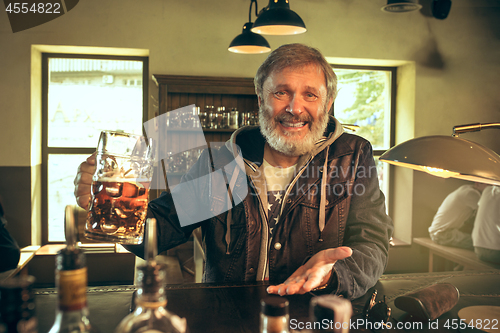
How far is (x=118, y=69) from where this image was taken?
4457 mm

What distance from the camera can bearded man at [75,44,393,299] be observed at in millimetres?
1561

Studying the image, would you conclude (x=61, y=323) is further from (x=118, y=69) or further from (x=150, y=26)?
(x=118, y=69)

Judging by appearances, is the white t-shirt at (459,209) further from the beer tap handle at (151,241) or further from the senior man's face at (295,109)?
the beer tap handle at (151,241)

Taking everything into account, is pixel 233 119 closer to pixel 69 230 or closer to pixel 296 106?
pixel 296 106

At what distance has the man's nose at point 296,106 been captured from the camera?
1.73 metres

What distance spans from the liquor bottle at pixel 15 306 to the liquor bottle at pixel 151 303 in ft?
0.36

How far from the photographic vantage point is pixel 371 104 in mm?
4902

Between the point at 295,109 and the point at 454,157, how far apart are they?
2.74 ft

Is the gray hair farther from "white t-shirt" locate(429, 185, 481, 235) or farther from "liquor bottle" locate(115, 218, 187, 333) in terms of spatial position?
"white t-shirt" locate(429, 185, 481, 235)

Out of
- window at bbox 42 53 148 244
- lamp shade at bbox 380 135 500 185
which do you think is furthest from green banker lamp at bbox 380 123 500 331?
window at bbox 42 53 148 244

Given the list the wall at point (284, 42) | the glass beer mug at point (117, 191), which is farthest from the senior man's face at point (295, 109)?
the wall at point (284, 42)

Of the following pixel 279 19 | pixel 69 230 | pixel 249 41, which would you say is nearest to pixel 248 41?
pixel 249 41

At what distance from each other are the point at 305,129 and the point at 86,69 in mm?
3457

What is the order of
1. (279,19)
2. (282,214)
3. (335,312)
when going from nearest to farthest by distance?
(335,312) < (282,214) < (279,19)
